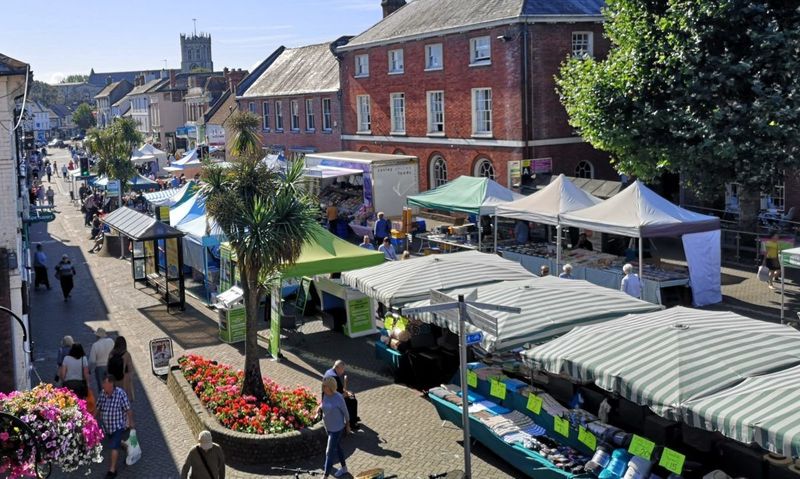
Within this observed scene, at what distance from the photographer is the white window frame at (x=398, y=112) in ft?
127

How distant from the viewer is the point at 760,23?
21.5m

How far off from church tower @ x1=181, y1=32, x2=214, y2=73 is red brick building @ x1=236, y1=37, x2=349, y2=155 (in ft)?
414

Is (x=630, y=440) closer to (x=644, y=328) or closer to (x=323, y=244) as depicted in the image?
(x=644, y=328)

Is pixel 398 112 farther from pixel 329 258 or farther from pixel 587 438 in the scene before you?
pixel 587 438

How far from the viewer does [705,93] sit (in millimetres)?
22031

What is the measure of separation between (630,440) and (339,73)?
1422 inches

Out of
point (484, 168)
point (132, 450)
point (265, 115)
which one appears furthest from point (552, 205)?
point (265, 115)

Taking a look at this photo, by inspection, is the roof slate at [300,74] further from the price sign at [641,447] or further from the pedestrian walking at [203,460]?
the price sign at [641,447]

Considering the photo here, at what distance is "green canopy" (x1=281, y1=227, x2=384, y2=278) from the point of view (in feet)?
58.1

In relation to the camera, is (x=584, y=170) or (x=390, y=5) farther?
(x=390, y=5)

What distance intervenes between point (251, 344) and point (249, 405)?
1.08 metres

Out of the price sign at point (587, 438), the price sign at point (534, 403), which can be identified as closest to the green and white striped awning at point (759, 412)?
the price sign at point (587, 438)

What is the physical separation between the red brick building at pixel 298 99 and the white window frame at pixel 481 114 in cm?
1154

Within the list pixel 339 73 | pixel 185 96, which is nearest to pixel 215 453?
pixel 339 73
